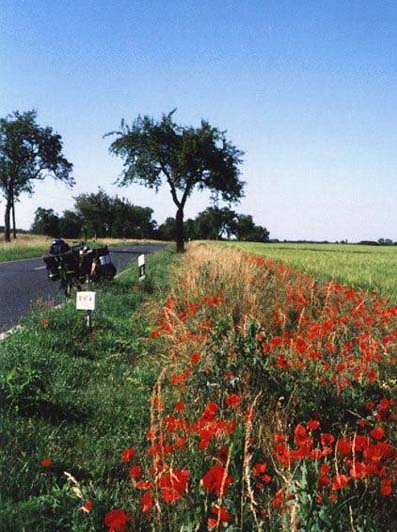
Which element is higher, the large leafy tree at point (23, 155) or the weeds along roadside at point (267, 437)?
the large leafy tree at point (23, 155)

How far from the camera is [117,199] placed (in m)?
109

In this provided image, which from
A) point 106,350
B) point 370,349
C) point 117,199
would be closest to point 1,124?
point 106,350

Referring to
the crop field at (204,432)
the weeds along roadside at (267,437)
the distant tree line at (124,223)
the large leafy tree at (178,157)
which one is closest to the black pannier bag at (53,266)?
the crop field at (204,432)

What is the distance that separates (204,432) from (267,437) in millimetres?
943

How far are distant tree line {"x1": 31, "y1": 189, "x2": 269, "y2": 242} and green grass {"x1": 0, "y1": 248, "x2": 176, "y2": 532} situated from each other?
87.4m

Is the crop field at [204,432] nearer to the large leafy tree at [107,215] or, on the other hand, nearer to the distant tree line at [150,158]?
the distant tree line at [150,158]

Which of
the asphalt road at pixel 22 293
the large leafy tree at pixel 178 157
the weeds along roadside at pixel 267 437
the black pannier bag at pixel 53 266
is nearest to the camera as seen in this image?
the weeds along roadside at pixel 267 437

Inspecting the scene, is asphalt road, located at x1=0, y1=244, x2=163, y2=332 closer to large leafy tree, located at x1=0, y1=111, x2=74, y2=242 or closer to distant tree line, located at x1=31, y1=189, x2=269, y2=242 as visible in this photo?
large leafy tree, located at x1=0, y1=111, x2=74, y2=242

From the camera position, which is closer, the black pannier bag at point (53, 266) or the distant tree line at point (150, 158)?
the black pannier bag at point (53, 266)

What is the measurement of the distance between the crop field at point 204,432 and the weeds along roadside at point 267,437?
1 cm

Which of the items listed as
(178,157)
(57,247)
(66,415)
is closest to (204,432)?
(66,415)

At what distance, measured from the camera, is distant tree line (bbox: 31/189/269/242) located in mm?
102500

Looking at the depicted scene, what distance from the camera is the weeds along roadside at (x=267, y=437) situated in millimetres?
1855

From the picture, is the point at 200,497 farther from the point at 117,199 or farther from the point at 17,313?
the point at 117,199
